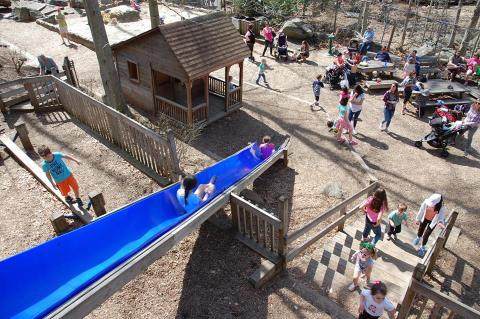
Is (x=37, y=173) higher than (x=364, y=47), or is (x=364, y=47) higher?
(x=37, y=173)

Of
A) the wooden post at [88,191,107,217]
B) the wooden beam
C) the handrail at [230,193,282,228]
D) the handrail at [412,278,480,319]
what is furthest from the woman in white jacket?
the wooden beam

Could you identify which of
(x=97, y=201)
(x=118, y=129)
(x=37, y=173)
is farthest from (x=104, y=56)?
(x=97, y=201)

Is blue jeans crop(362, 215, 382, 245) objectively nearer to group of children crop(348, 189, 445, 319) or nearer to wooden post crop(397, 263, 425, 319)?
group of children crop(348, 189, 445, 319)

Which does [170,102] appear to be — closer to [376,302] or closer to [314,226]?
[314,226]

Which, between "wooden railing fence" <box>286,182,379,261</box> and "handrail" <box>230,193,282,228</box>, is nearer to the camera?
"handrail" <box>230,193,282,228</box>

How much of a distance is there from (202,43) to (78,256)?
7.54 m

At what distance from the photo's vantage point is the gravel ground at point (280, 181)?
18.0ft

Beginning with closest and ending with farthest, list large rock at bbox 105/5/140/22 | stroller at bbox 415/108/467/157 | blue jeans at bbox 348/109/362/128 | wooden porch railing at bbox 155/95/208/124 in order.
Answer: stroller at bbox 415/108/467/157
blue jeans at bbox 348/109/362/128
wooden porch railing at bbox 155/95/208/124
large rock at bbox 105/5/140/22

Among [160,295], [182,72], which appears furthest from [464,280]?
[182,72]

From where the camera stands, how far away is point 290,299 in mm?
5613

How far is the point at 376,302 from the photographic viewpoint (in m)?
4.70

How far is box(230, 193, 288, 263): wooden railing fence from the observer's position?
5.62 metres

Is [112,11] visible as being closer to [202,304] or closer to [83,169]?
[83,169]

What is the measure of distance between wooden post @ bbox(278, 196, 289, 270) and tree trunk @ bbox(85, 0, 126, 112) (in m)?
7.58
